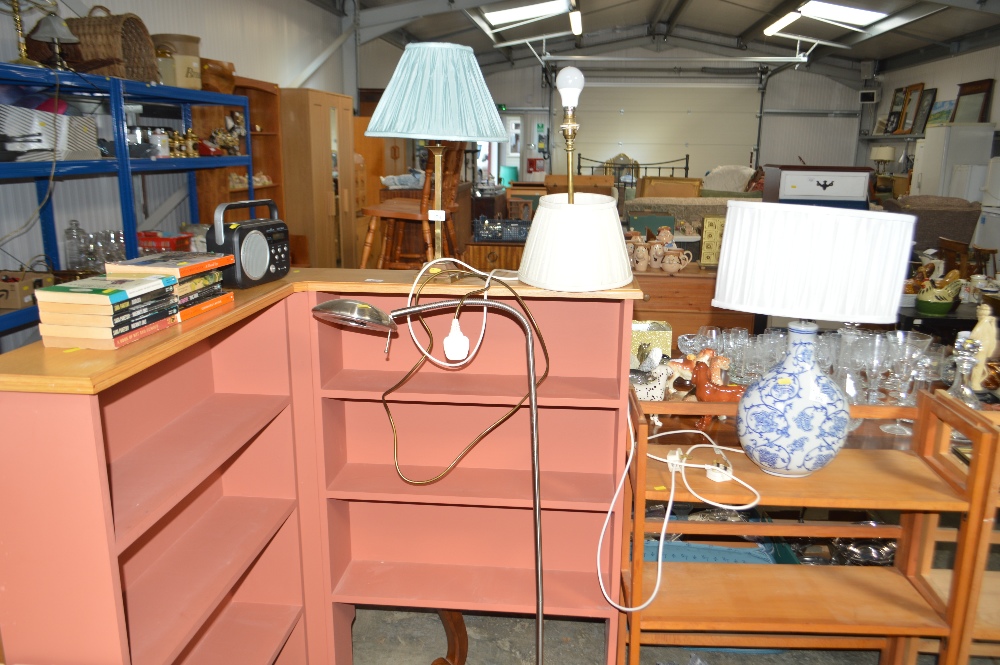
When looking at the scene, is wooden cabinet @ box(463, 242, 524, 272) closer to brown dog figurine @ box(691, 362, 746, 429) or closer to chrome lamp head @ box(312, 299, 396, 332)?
brown dog figurine @ box(691, 362, 746, 429)

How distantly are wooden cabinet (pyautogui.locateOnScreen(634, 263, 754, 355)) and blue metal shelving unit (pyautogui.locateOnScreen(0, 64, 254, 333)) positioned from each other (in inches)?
103

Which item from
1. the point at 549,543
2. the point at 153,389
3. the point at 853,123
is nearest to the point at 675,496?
the point at 549,543

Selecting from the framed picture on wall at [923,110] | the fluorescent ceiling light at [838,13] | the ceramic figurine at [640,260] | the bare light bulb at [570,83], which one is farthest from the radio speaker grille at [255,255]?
the framed picture on wall at [923,110]

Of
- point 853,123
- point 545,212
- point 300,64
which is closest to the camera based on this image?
point 545,212

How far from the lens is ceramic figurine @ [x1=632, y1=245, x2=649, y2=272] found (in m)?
4.35

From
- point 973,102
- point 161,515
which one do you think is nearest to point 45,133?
point 161,515

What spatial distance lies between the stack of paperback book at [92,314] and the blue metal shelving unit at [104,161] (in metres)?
1.63

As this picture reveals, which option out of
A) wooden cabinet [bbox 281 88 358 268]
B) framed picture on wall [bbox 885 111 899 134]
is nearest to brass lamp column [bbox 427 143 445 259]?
wooden cabinet [bbox 281 88 358 268]

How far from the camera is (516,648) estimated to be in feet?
7.91

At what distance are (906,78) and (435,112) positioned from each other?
1163cm

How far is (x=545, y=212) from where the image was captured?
1.68m

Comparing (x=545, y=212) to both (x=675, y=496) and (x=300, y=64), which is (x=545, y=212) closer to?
(x=675, y=496)

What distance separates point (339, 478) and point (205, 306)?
79cm

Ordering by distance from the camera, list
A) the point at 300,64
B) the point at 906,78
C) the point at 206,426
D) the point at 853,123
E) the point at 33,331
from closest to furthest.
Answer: the point at 206,426 → the point at 33,331 → the point at 300,64 → the point at 906,78 → the point at 853,123
